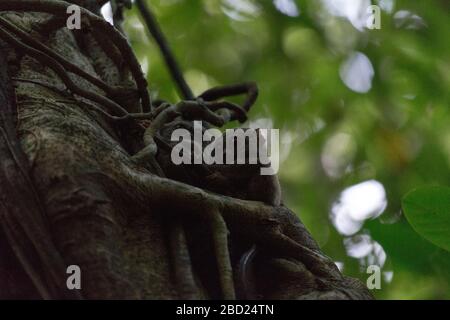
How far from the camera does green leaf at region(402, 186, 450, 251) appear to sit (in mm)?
1608

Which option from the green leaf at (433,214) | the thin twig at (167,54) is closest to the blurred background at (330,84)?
the thin twig at (167,54)

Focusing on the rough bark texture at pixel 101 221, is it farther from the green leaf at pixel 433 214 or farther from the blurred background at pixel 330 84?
the blurred background at pixel 330 84

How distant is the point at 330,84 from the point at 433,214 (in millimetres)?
2754

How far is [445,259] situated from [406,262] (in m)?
0.10

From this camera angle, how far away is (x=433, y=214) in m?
1.61

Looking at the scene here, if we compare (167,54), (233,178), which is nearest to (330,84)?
(167,54)

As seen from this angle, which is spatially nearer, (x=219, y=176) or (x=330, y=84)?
(x=219, y=176)

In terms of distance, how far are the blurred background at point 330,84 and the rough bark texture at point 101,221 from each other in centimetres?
186

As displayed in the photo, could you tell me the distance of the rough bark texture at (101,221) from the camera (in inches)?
51.6

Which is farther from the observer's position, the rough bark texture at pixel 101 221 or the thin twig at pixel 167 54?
the thin twig at pixel 167 54

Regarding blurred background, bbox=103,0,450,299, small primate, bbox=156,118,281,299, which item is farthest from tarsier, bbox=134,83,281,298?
blurred background, bbox=103,0,450,299

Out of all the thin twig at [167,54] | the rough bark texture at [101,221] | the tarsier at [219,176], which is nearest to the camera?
the rough bark texture at [101,221]

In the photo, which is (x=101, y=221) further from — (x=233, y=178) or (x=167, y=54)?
(x=167, y=54)

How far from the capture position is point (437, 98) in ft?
11.9
